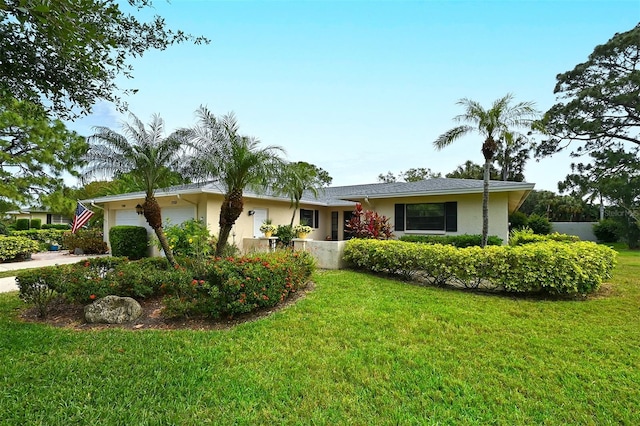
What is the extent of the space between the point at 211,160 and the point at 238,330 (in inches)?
199

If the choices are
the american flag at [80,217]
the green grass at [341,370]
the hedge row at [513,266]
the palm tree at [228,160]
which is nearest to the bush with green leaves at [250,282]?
the green grass at [341,370]

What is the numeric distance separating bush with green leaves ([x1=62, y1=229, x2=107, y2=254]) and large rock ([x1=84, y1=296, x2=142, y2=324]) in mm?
13671

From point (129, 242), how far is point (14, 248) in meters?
5.45

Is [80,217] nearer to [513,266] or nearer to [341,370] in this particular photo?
[341,370]

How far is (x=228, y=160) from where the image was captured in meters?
8.31

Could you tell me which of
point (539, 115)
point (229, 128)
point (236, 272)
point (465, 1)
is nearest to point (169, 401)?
point (236, 272)

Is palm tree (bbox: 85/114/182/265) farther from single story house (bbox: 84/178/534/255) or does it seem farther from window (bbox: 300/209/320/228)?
window (bbox: 300/209/320/228)

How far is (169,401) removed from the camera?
3.03 meters

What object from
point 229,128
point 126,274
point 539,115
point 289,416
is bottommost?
point 289,416

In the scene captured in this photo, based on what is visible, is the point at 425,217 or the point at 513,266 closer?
the point at 513,266

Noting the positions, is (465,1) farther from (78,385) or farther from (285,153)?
(78,385)

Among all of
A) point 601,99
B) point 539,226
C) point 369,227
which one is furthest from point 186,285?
point 601,99

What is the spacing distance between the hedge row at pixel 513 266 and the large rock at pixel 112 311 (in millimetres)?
6321

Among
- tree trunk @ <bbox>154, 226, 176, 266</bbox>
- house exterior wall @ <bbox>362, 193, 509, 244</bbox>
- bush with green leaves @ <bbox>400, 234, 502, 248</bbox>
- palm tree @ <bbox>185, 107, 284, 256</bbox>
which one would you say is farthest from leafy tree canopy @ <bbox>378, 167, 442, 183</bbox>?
tree trunk @ <bbox>154, 226, 176, 266</bbox>
